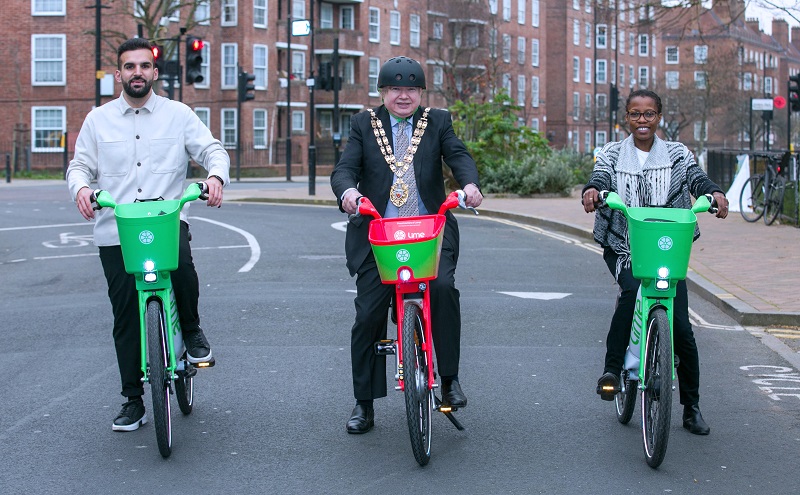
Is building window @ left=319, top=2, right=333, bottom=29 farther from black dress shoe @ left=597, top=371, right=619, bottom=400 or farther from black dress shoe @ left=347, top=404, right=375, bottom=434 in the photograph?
black dress shoe @ left=597, top=371, right=619, bottom=400

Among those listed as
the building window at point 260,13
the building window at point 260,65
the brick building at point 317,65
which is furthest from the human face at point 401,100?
the building window at point 260,13

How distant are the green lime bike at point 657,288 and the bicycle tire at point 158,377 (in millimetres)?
2088

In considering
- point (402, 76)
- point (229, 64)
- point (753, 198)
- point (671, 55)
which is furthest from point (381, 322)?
point (671, 55)

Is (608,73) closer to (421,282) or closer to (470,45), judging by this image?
(470,45)

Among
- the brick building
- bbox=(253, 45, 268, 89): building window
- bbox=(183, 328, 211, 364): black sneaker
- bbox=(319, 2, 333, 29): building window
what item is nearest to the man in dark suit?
bbox=(183, 328, 211, 364): black sneaker

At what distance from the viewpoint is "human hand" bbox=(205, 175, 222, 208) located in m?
5.47

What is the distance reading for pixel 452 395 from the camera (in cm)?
564

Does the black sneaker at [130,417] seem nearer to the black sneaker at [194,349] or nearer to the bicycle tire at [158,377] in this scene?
the black sneaker at [194,349]

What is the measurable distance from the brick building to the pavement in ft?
14.0

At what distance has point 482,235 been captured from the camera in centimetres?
1828

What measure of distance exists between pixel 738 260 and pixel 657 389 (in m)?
8.95

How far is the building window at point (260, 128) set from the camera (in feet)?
189

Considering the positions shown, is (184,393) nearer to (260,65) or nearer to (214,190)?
(214,190)

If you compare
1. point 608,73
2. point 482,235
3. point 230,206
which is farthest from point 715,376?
point 608,73
